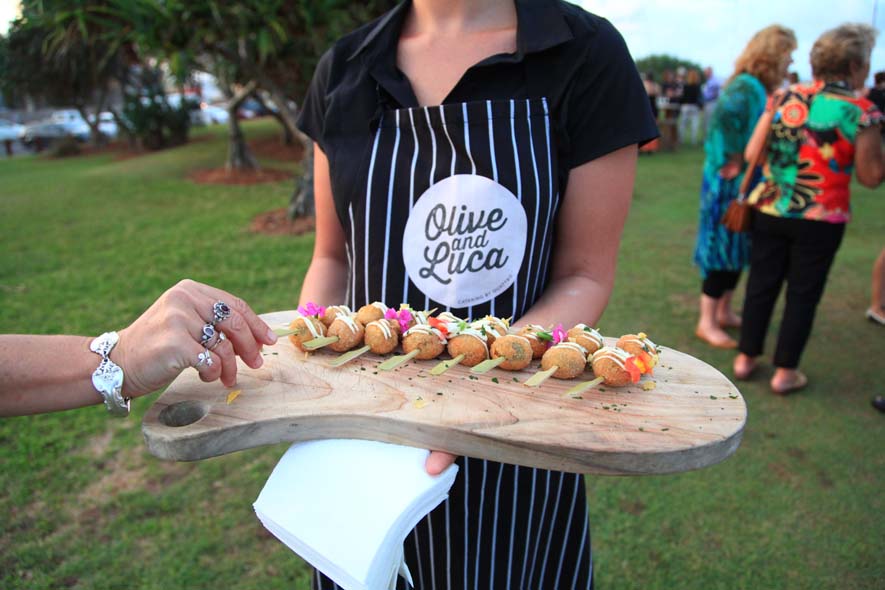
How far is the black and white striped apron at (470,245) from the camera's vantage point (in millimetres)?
1479

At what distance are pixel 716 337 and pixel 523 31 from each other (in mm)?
4286

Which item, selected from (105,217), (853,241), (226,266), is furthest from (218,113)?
(853,241)

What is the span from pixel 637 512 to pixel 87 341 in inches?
Answer: 114

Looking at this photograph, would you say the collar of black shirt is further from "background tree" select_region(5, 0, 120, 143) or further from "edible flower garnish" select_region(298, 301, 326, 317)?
"background tree" select_region(5, 0, 120, 143)

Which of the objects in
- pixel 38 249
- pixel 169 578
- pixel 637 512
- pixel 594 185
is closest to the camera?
pixel 594 185

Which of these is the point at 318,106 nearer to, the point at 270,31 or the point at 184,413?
the point at 184,413

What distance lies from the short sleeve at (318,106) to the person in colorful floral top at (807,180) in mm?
3494

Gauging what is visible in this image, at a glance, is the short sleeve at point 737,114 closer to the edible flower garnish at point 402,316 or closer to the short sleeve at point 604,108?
the short sleeve at point 604,108

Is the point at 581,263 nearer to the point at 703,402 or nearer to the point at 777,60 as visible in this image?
the point at 703,402

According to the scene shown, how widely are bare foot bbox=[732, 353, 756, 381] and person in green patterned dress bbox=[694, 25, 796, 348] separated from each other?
0.51 metres

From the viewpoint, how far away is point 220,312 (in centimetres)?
122

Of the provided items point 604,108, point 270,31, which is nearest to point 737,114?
point 604,108

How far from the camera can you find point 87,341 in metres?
1.20

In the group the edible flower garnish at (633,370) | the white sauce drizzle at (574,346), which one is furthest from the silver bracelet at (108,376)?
the edible flower garnish at (633,370)
